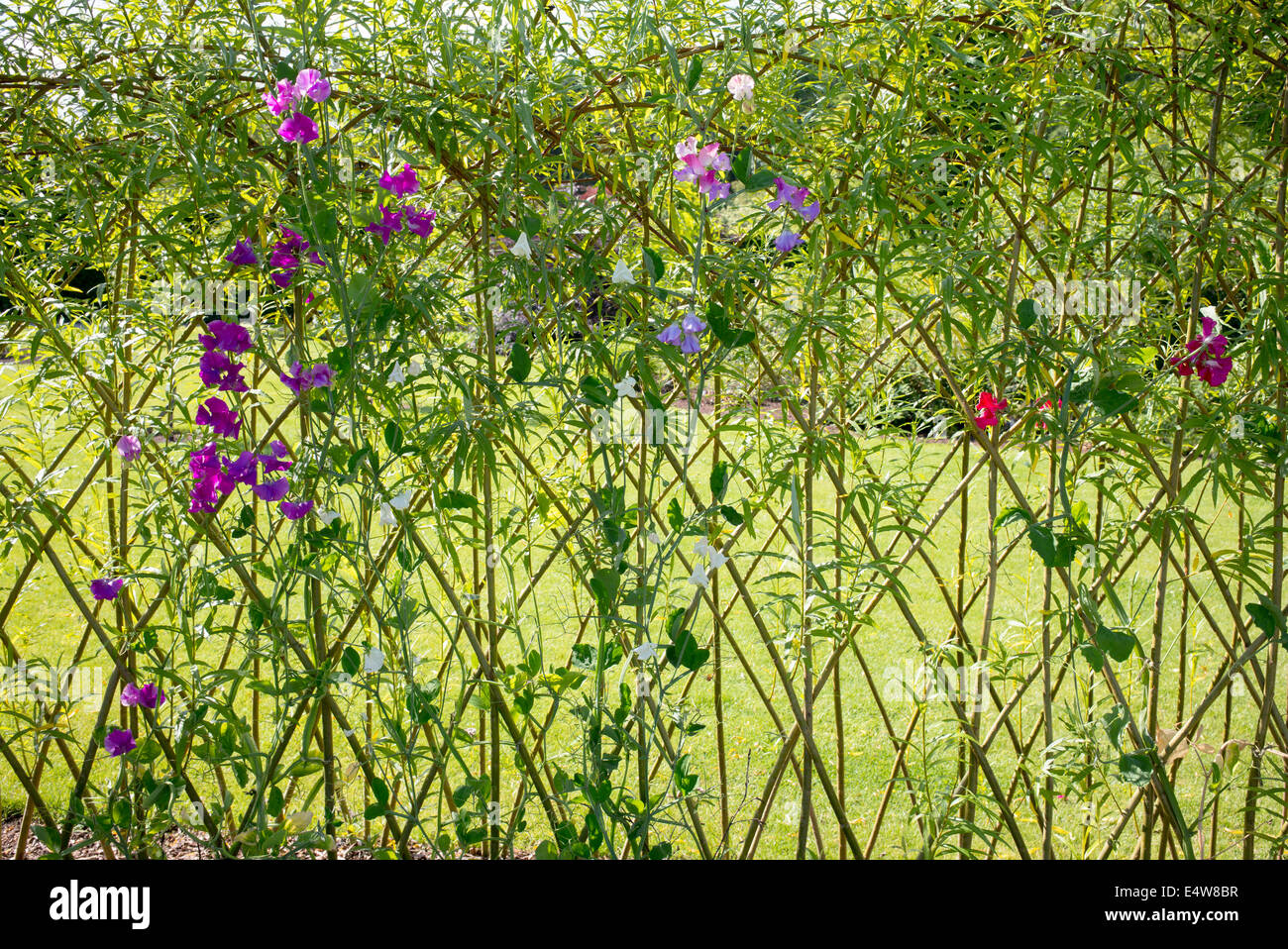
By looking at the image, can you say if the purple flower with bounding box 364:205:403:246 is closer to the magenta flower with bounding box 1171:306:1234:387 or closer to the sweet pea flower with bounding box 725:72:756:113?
the sweet pea flower with bounding box 725:72:756:113

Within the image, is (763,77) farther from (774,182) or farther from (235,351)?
(235,351)

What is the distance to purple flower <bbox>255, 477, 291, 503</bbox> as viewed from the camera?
129 cm

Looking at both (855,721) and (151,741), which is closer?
(151,741)

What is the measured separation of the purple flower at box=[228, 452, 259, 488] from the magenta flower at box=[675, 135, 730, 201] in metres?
0.69

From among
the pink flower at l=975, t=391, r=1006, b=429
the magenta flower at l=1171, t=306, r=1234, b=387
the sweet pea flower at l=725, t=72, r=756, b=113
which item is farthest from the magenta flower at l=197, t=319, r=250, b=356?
the magenta flower at l=1171, t=306, r=1234, b=387

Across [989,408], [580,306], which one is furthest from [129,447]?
[989,408]

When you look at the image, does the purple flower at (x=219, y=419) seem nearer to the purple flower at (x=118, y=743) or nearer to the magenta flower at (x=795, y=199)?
the purple flower at (x=118, y=743)

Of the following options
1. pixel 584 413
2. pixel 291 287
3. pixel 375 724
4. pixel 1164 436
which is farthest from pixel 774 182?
pixel 375 724

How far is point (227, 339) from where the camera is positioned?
1.29 meters

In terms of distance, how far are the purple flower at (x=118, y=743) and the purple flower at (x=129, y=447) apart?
0.42m

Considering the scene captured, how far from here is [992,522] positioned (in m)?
1.41

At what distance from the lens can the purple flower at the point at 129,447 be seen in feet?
4.50
